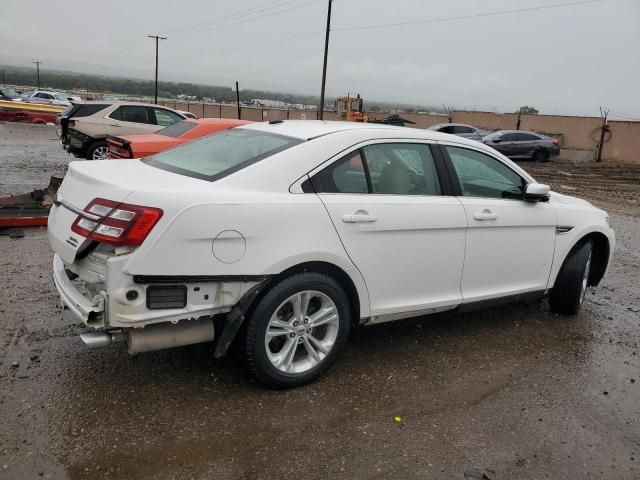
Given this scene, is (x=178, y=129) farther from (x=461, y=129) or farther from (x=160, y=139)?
(x=461, y=129)

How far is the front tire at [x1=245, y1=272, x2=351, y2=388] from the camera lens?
3.25 metres

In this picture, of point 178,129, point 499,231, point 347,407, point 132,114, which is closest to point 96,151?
point 132,114

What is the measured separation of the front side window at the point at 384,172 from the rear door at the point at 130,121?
35.8 ft

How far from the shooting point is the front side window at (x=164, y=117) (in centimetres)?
1436

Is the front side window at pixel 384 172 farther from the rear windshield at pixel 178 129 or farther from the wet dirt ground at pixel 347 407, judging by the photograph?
the rear windshield at pixel 178 129

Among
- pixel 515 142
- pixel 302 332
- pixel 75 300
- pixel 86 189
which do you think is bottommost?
pixel 302 332

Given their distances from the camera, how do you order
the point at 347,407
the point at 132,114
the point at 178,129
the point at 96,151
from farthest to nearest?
the point at 132,114, the point at 96,151, the point at 178,129, the point at 347,407

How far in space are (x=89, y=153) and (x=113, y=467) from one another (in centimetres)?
1145

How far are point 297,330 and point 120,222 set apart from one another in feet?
3.95

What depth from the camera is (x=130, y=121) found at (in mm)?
13875

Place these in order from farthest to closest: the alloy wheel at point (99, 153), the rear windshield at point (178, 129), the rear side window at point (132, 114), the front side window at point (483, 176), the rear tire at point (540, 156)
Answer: the rear tire at point (540, 156)
the rear side window at point (132, 114)
the alloy wheel at point (99, 153)
the rear windshield at point (178, 129)
the front side window at point (483, 176)

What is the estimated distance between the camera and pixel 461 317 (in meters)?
5.01

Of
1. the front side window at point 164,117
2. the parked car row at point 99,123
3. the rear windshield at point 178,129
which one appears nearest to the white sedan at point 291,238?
the rear windshield at point 178,129

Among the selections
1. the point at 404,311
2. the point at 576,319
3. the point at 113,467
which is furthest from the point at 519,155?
the point at 113,467
